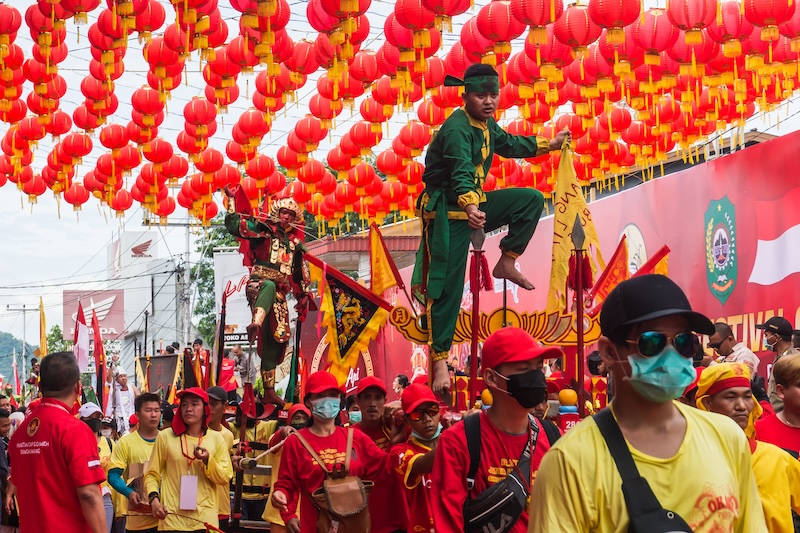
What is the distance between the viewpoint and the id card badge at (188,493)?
859 cm

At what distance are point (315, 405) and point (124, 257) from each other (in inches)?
2828

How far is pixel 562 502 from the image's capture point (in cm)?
302

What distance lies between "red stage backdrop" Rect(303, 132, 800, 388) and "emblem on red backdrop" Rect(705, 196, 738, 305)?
1 cm

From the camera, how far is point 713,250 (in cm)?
1327

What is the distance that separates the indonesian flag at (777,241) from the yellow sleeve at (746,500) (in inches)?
356

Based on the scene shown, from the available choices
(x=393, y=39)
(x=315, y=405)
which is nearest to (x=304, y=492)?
(x=315, y=405)

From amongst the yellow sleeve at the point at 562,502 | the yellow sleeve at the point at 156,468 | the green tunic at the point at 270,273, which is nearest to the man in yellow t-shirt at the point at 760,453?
the yellow sleeve at the point at 562,502

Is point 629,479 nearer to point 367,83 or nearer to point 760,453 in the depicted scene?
point 760,453

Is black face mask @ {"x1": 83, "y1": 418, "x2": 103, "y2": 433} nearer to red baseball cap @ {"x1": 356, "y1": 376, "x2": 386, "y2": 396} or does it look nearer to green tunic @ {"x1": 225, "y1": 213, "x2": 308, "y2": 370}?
green tunic @ {"x1": 225, "y1": 213, "x2": 308, "y2": 370}

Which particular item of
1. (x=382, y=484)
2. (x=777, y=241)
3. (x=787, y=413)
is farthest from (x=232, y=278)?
(x=787, y=413)

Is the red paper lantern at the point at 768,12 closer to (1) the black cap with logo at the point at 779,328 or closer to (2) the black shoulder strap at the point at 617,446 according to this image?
(1) the black cap with logo at the point at 779,328

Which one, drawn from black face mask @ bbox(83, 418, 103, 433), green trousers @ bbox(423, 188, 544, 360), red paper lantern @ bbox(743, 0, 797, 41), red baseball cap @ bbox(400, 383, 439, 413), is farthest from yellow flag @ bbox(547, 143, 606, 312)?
black face mask @ bbox(83, 418, 103, 433)

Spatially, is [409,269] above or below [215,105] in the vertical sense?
below

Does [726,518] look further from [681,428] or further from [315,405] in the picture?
[315,405]
